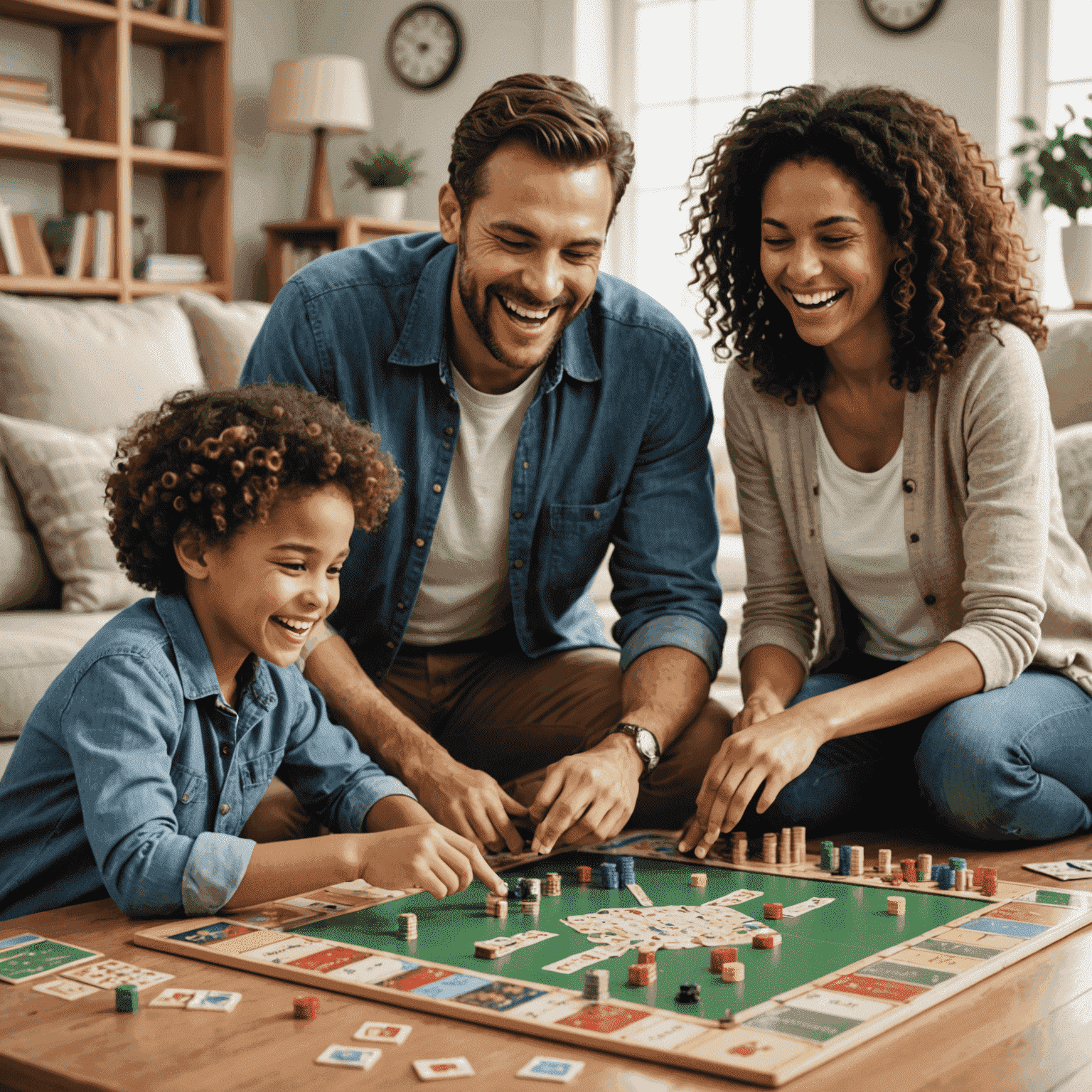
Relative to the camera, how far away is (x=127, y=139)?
5.19m

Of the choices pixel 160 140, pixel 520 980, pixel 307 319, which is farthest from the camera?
pixel 160 140

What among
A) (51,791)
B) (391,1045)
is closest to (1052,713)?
(391,1045)

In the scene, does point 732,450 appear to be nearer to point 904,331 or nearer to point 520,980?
point 904,331

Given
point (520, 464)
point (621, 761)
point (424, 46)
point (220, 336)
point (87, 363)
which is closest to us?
point (621, 761)

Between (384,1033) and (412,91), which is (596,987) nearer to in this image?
(384,1033)

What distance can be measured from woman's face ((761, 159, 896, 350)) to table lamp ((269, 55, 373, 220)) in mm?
3986

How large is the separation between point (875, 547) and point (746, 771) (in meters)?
0.51

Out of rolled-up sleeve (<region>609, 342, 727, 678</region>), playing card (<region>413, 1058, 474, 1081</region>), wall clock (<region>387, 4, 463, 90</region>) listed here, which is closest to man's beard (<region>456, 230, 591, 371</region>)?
rolled-up sleeve (<region>609, 342, 727, 678</region>)

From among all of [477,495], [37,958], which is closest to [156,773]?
[37,958]

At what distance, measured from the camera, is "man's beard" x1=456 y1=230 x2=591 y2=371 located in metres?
1.97

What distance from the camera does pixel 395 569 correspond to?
2.08 metres

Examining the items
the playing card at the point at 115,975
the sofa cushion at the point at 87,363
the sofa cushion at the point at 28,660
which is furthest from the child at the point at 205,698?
the sofa cushion at the point at 87,363

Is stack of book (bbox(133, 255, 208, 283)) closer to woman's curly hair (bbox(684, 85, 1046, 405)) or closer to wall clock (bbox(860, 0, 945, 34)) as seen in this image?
wall clock (bbox(860, 0, 945, 34))

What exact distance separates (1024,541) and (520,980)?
1014 mm
